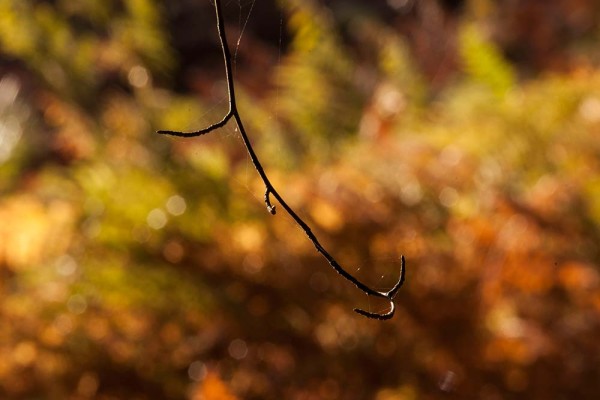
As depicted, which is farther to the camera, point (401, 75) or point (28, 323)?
point (401, 75)

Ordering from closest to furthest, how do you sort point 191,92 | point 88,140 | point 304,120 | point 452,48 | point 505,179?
point 505,179, point 88,140, point 304,120, point 452,48, point 191,92

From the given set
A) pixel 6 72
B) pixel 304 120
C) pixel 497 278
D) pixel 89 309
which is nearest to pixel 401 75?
pixel 304 120

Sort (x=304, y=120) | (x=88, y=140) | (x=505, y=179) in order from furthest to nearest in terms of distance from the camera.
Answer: (x=304, y=120)
(x=88, y=140)
(x=505, y=179)

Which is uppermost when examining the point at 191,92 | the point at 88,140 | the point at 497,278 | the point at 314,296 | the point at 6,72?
the point at 497,278

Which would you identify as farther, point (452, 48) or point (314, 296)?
point (452, 48)

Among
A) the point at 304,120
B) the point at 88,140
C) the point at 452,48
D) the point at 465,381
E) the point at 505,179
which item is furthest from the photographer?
the point at 452,48

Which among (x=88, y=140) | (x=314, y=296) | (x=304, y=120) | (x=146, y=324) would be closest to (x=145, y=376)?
(x=146, y=324)

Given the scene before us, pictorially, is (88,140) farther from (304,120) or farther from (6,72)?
(6,72)

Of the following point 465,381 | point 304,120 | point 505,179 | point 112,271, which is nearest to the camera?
point 465,381

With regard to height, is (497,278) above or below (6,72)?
above

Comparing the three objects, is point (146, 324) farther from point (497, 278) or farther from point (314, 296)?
point (497, 278)
